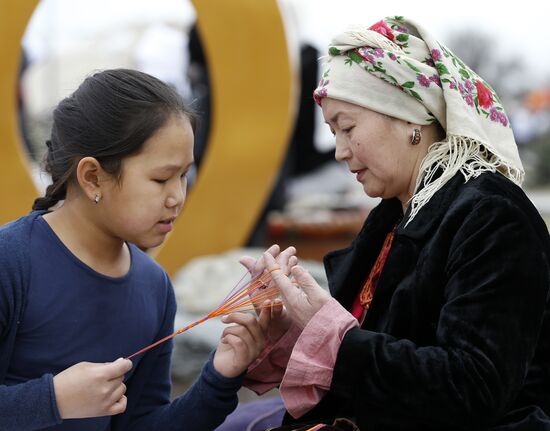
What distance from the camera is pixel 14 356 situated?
1.92 m

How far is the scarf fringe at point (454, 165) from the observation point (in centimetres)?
194

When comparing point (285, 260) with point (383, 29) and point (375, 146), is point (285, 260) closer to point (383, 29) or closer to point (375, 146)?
point (375, 146)

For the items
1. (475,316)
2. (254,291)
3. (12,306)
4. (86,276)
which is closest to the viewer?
(475,316)

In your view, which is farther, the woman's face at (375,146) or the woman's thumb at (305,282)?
the woman's face at (375,146)

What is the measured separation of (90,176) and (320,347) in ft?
2.20

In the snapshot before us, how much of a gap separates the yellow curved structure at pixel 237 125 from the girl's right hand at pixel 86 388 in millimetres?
3980

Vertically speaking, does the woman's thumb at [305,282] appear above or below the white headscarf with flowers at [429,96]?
below

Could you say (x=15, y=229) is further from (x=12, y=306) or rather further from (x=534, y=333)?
(x=534, y=333)

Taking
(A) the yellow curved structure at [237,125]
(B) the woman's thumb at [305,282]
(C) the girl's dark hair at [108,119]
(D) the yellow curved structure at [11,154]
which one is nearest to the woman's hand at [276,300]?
(B) the woman's thumb at [305,282]

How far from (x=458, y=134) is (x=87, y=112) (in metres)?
0.87

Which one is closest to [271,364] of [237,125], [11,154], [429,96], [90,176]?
[90,176]

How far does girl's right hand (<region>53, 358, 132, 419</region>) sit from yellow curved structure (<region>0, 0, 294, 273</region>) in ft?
13.1

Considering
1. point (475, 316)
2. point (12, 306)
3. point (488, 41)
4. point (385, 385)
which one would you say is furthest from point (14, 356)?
point (488, 41)

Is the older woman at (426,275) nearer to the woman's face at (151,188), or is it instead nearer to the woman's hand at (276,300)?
the woman's hand at (276,300)
